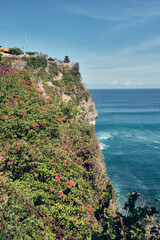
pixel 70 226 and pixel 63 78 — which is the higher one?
pixel 63 78

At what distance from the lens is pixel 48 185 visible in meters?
8.25

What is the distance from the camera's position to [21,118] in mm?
11891

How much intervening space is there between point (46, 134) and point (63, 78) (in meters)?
30.9

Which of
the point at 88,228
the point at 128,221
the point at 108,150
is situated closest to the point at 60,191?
the point at 88,228

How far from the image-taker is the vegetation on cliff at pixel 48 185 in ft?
19.6

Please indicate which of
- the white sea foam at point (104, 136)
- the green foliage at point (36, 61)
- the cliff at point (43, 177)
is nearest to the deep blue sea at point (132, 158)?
the white sea foam at point (104, 136)

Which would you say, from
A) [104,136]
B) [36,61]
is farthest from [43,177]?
[104,136]

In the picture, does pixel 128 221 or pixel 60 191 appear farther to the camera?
pixel 60 191

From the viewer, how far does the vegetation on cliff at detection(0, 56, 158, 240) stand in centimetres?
598

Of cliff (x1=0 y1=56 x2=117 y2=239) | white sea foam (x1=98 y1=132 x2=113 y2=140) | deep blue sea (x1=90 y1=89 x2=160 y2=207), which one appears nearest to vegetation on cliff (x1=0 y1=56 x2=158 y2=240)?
cliff (x1=0 y1=56 x2=117 y2=239)

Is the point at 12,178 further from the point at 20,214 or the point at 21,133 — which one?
the point at 21,133

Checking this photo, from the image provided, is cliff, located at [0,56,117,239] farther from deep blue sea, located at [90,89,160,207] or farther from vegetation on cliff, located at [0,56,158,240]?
deep blue sea, located at [90,89,160,207]

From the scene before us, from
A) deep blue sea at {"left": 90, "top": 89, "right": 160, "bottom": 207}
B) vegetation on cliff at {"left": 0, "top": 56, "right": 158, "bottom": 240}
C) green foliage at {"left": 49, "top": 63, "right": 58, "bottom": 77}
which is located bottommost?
deep blue sea at {"left": 90, "top": 89, "right": 160, "bottom": 207}

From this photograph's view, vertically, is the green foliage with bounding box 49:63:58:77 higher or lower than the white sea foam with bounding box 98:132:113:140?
higher
